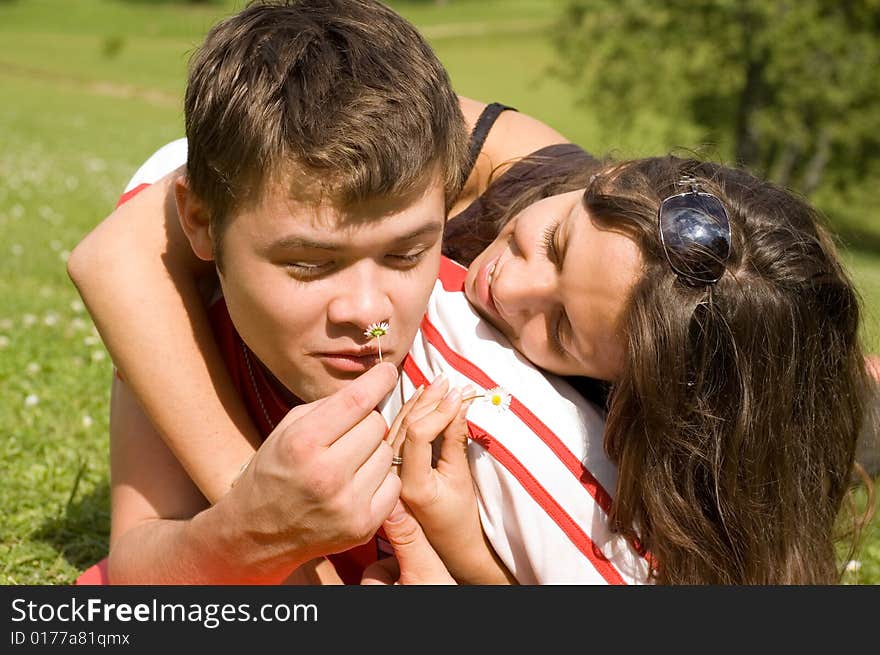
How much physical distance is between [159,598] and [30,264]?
5.05m

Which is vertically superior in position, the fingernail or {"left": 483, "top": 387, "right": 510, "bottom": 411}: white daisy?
the fingernail

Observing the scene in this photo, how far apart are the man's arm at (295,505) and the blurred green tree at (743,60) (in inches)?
802

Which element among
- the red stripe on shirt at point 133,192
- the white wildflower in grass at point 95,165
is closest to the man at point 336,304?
the red stripe on shirt at point 133,192

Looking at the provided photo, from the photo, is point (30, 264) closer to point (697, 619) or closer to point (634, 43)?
point (697, 619)

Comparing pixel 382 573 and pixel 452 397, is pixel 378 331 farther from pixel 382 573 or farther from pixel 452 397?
pixel 382 573

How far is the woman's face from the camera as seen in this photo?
290 centimetres

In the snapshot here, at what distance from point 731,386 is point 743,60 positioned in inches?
855

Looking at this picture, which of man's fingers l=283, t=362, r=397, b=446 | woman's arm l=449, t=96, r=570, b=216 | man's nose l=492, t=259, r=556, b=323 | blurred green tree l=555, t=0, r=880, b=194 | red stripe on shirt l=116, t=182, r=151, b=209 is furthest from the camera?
blurred green tree l=555, t=0, r=880, b=194

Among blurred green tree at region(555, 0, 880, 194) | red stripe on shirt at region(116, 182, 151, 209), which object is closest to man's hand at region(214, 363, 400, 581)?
red stripe on shirt at region(116, 182, 151, 209)

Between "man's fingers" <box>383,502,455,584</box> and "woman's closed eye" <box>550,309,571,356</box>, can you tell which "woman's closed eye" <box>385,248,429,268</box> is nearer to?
"woman's closed eye" <box>550,309,571,356</box>

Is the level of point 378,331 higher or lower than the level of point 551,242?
lower

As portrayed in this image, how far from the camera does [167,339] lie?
314 cm

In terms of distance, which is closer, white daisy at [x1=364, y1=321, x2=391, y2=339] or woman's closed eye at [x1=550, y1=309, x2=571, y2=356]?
white daisy at [x1=364, y1=321, x2=391, y2=339]

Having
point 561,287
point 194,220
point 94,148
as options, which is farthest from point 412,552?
point 94,148
